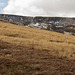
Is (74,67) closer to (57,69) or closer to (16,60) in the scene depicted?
(57,69)

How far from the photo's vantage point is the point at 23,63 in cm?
988

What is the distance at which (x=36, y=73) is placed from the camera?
8328 mm

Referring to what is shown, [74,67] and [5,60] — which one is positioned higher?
[5,60]

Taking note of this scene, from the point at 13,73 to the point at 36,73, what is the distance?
68.0 inches

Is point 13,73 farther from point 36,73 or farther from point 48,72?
point 48,72

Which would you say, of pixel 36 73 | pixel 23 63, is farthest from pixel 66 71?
pixel 23 63

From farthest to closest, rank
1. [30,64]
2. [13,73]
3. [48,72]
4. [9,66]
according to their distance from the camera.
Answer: [30,64]
[9,66]
[48,72]
[13,73]

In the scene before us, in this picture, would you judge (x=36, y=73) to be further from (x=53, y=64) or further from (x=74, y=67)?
(x=74, y=67)

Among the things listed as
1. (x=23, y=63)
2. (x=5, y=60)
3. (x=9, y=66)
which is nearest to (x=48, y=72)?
(x=23, y=63)

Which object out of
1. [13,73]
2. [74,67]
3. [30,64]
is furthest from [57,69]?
[13,73]

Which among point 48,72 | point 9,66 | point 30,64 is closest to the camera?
point 48,72

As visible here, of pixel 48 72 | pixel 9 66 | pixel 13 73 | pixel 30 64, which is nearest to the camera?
pixel 13 73

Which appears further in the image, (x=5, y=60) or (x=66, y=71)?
(x=5, y=60)

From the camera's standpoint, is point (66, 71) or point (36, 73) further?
point (66, 71)
